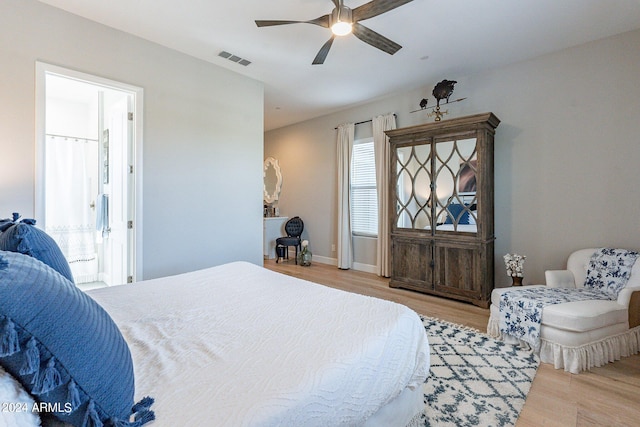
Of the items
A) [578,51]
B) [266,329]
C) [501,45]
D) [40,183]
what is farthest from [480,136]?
[40,183]

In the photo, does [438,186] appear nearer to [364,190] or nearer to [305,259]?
[364,190]

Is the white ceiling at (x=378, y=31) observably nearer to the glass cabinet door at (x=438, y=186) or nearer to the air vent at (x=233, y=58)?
the air vent at (x=233, y=58)

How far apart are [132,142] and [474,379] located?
3731 millimetres

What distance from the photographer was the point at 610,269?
8.87ft

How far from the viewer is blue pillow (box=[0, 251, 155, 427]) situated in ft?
1.98

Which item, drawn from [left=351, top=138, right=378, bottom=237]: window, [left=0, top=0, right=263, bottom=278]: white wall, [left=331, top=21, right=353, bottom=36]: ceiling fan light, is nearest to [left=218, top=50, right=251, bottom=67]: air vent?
[left=0, top=0, right=263, bottom=278]: white wall

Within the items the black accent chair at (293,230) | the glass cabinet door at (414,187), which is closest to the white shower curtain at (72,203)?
the black accent chair at (293,230)

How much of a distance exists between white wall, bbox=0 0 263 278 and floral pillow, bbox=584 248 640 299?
3.74 metres

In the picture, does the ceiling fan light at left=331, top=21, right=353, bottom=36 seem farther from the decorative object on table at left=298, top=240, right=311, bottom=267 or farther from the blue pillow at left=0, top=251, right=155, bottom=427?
the decorative object on table at left=298, top=240, right=311, bottom=267

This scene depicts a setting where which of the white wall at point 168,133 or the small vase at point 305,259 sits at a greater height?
the white wall at point 168,133

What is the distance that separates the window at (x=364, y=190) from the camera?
5141 mm

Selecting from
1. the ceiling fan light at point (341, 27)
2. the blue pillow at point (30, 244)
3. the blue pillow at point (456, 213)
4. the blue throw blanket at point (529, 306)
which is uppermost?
the ceiling fan light at point (341, 27)

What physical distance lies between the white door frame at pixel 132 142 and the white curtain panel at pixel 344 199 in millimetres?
3246

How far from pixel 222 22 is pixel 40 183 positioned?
2162 mm
